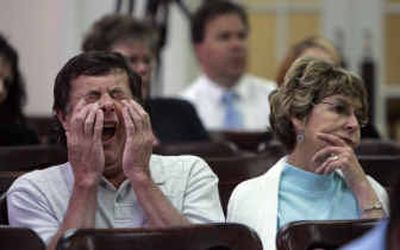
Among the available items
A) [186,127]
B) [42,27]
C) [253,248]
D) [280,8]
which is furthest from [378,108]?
[253,248]

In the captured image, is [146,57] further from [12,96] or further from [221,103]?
[221,103]

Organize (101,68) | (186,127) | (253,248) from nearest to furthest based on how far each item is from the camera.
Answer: (253,248), (101,68), (186,127)

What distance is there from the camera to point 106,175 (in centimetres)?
283

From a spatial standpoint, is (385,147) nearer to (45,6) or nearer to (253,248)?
(253,248)

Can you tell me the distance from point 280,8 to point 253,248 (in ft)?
16.6

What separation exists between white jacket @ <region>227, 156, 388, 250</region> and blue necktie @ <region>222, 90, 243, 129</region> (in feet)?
8.84

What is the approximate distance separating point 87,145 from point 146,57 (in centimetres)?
171

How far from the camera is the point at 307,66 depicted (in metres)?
3.09

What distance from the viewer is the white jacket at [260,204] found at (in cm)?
292

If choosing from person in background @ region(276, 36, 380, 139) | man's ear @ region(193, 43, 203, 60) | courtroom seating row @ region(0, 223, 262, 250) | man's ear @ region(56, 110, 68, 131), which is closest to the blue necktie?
man's ear @ region(193, 43, 203, 60)

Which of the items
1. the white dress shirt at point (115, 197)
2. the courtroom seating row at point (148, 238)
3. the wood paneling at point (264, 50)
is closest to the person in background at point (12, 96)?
the white dress shirt at point (115, 197)

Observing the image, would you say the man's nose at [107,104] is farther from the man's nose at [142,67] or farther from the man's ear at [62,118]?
the man's nose at [142,67]

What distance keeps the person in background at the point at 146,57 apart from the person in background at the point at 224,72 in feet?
3.19

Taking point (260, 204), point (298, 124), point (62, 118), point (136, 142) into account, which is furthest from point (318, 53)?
point (136, 142)
